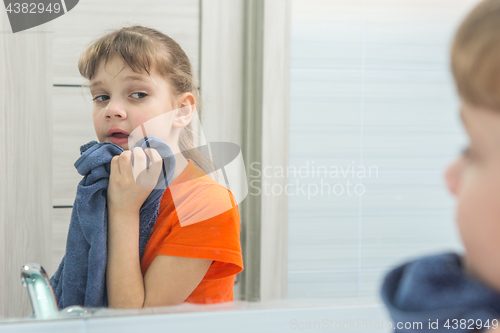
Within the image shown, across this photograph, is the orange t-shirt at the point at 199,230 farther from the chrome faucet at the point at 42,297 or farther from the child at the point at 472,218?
the child at the point at 472,218

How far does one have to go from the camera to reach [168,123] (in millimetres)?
563

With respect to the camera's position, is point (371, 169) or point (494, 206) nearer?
point (494, 206)

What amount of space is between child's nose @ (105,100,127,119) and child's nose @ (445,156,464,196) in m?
0.43

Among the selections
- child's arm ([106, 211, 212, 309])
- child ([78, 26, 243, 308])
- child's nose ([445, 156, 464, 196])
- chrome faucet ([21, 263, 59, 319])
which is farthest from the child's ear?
child's nose ([445, 156, 464, 196])

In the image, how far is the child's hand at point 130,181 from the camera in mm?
544

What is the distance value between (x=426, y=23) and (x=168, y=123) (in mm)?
415

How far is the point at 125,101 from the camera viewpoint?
0.54m

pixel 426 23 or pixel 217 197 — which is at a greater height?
pixel 426 23

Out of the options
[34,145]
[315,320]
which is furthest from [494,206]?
[34,145]

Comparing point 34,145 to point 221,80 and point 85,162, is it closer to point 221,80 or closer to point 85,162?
point 85,162

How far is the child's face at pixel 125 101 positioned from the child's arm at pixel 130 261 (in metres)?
0.04

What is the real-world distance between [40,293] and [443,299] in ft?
1.62

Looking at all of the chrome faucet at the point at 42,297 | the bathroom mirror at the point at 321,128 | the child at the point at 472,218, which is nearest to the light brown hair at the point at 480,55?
the child at the point at 472,218

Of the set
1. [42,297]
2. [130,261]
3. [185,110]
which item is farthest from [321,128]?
[42,297]
